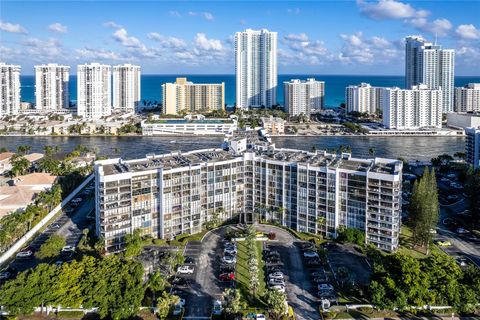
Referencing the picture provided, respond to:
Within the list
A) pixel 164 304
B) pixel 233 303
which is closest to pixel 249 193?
pixel 233 303

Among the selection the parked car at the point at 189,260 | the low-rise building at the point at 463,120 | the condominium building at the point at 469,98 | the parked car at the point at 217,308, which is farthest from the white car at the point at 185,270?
the condominium building at the point at 469,98

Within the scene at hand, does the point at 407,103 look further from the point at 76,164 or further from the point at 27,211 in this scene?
the point at 27,211

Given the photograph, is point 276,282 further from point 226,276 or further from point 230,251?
point 230,251

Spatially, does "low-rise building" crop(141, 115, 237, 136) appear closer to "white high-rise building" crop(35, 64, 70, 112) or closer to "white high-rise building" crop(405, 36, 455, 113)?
"white high-rise building" crop(35, 64, 70, 112)

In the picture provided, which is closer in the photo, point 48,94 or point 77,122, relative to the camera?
point 77,122

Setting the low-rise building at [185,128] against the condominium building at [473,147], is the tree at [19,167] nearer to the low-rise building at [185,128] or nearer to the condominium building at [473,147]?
the low-rise building at [185,128]

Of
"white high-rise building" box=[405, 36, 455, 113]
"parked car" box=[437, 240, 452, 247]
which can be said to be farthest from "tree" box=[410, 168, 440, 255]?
"white high-rise building" box=[405, 36, 455, 113]

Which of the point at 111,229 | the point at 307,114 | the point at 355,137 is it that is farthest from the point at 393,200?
the point at 307,114

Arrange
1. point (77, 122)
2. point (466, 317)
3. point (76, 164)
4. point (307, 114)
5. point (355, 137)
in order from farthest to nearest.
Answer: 1. point (307, 114)
2. point (77, 122)
3. point (355, 137)
4. point (76, 164)
5. point (466, 317)
